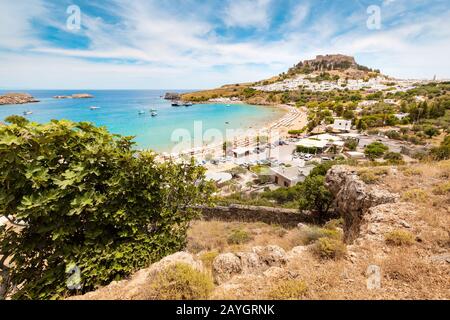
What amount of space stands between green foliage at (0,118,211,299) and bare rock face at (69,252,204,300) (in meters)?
0.23

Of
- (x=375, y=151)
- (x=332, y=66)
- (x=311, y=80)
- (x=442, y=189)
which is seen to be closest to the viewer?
(x=442, y=189)

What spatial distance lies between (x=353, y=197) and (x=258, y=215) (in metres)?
5.66

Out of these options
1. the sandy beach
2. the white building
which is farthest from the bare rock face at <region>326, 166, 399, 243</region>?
the white building

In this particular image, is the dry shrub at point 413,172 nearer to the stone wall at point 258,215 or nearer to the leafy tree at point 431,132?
the stone wall at point 258,215

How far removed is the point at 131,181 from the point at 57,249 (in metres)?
1.70

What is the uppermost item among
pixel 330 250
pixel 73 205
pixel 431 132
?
pixel 73 205

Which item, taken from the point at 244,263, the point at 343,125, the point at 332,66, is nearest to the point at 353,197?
the point at 244,263

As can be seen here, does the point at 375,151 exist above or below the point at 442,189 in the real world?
below

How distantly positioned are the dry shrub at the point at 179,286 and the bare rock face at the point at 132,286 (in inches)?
7.5

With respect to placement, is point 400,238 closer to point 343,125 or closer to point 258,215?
point 258,215

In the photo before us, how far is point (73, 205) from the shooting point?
361 cm
